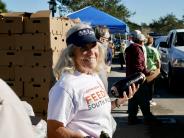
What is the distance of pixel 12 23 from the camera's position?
812 centimetres

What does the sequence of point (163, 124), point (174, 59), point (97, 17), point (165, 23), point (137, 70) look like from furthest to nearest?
1. point (165, 23)
2. point (97, 17)
3. point (174, 59)
4. point (163, 124)
5. point (137, 70)

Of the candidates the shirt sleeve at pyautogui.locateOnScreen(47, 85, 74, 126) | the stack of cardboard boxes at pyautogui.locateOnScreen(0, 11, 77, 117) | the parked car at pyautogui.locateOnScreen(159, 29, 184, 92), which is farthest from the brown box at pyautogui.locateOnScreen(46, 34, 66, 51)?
the parked car at pyautogui.locateOnScreen(159, 29, 184, 92)

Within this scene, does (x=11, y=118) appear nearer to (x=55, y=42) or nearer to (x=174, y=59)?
(x=55, y=42)

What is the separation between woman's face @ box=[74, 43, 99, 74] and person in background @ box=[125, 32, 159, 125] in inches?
218

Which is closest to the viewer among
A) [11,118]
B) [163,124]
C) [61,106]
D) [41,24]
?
[11,118]

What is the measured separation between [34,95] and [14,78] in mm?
476

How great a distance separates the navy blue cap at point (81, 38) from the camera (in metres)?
3.30

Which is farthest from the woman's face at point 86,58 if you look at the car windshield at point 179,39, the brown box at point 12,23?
the car windshield at point 179,39

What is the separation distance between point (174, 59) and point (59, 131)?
11596mm

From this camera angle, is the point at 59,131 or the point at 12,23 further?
the point at 12,23

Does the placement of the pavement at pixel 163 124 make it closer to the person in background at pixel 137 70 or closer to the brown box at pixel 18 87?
the person in background at pixel 137 70

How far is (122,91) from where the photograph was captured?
12.7 ft

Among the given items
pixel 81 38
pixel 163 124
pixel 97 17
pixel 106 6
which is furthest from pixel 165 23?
pixel 81 38

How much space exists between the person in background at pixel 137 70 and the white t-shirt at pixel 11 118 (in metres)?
7.11
